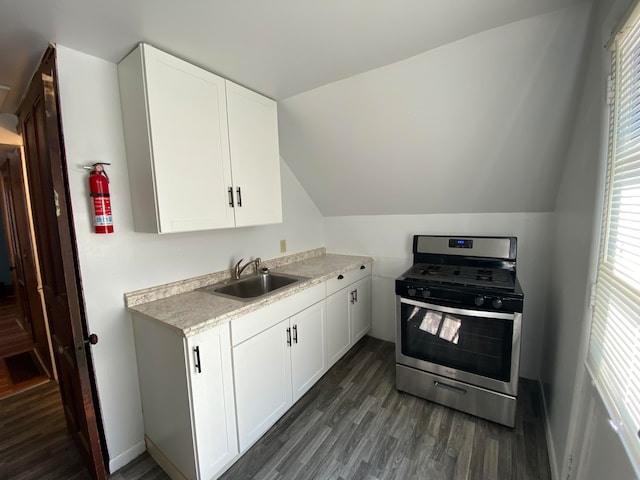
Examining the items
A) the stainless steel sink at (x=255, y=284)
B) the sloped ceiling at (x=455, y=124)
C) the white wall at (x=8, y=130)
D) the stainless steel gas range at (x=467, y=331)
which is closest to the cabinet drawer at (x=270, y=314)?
the stainless steel sink at (x=255, y=284)

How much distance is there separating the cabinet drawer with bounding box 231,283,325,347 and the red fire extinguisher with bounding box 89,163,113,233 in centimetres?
86

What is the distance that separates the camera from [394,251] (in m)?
2.84

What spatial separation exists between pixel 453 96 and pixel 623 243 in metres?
1.20

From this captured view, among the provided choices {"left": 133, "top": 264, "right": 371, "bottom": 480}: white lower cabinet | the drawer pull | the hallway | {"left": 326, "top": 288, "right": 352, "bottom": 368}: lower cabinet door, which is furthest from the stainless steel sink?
the hallway

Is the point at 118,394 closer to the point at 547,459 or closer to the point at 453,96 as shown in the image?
the point at 547,459

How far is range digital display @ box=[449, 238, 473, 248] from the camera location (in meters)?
2.34

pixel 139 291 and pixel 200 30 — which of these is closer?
pixel 200 30

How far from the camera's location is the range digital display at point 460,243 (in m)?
2.34

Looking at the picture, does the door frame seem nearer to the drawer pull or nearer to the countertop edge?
→ the countertop edge

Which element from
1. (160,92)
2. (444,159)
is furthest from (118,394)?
(444,159)

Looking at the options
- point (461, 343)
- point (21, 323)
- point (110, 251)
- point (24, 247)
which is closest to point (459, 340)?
point (461, 343)

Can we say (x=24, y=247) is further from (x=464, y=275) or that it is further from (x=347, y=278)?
(x=464, y=275)

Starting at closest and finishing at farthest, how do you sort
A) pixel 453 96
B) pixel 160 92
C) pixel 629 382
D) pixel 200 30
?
pixel 629 382, pixel 200 30, pixel 160 92, pixel 453 96

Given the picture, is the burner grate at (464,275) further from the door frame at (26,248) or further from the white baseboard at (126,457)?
the door frame at (26,248)
